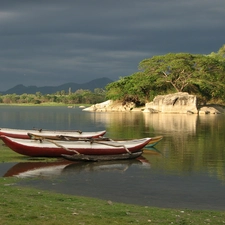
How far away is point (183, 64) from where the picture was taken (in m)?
103

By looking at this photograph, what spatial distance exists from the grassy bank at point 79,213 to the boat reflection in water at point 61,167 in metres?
5.76

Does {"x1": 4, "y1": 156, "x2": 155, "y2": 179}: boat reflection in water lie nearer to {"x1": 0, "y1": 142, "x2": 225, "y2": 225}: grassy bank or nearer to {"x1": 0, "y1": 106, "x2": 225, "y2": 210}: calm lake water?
{"x1": 0, "y1": 106, "x2": 225, "y2": 210}: calm lake water

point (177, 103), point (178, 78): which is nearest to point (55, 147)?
point (177, 103)

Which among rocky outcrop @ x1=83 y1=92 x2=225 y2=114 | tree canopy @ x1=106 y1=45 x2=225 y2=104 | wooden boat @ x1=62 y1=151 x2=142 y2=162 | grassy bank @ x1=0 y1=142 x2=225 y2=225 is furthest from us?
tree canopy @ x1=106 y1=45 x2=225 y2=104

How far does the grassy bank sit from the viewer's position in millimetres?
11156

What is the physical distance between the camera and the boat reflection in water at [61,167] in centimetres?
2111

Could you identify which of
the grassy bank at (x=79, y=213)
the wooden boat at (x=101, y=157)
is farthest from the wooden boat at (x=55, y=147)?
the grassy bank at (x=79, y=213)

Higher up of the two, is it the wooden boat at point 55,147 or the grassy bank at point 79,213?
the wooden boat at point 55,147

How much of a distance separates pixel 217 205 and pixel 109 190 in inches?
180

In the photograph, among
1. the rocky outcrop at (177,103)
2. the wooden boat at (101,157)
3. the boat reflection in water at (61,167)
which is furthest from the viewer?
→ the rocky outcrop at (177,103)

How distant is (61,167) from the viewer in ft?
76.3

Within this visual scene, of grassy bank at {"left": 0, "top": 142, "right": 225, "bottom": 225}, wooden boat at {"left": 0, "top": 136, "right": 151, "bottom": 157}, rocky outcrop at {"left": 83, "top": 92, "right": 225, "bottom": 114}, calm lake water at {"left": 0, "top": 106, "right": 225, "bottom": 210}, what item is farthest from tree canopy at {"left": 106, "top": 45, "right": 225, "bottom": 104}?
grassy bank at {"left": 0, "top": 142, "right": 225, "bottom": 225}

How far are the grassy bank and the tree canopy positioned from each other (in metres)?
90.2

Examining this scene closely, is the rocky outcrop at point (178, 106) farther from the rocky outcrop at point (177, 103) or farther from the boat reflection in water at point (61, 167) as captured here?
the boat reflection in water at point (61, 167)
